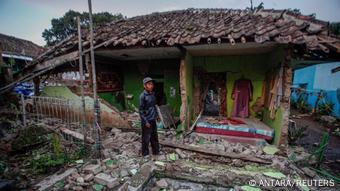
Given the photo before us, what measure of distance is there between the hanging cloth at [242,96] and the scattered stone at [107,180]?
5.86 m

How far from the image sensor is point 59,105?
18.9 ft

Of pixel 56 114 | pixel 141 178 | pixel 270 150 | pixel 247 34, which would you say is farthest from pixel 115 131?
pixel 247 34

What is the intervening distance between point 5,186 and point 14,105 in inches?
139

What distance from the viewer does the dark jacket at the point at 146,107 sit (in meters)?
3.82

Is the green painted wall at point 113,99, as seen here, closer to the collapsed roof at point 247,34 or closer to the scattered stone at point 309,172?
the collapsed roof at point 247,34

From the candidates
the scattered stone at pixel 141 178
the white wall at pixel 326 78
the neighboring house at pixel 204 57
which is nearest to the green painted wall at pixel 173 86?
the neighboring house at pixel 204 57

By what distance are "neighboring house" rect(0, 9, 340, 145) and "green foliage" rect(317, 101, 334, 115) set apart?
5.26 meters

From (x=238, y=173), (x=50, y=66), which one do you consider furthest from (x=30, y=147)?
(x=238, y=173)

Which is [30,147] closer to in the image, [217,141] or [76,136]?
[76,136]

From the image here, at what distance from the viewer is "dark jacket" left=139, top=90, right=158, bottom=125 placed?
12.5 feet

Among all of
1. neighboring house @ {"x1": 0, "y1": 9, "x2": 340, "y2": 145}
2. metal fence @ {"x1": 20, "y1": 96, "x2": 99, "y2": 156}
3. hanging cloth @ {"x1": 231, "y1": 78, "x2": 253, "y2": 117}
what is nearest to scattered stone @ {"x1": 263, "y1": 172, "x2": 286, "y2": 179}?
neighboring house @ {"x1": 0, "y1": 9, "x2": 340, "y2": 145}

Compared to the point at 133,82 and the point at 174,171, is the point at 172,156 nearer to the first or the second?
the point at 174,171

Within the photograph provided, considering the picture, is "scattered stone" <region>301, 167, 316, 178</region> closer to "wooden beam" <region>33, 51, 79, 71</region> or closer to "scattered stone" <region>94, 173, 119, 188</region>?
"scattered stone" <region>94, 173, 119, 188</region>

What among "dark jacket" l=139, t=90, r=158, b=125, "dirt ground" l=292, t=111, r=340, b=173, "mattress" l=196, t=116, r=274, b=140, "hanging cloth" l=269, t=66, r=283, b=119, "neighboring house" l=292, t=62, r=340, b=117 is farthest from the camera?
"neighboring house" l=292, t=62, r=340, b=117
